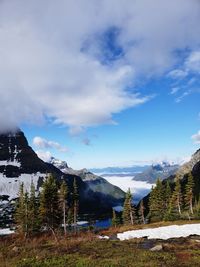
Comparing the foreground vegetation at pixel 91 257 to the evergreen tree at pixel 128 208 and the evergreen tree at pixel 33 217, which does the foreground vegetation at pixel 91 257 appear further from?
the evergreen tree at pixel 128 208

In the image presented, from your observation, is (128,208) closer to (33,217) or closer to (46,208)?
(33,217)

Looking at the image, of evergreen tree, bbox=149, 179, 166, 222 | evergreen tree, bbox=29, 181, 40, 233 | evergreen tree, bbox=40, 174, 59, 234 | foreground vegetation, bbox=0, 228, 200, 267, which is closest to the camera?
foreground vegetation, bbox=0, 228, 200, 267

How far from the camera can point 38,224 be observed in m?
94.2

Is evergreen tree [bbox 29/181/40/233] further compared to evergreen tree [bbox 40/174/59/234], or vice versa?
evergreen tree [bbox 29/181/40/233]

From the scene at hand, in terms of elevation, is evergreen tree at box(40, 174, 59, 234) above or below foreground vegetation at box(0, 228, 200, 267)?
above

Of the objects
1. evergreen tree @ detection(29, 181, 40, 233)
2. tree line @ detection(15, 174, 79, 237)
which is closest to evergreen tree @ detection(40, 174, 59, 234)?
tree line @ detection(15, 174, 79, 237)

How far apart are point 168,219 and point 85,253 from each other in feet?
194

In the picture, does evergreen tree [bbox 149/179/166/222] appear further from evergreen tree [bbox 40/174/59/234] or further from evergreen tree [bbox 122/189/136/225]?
evergreen tree [bbox 40/174/59/234]

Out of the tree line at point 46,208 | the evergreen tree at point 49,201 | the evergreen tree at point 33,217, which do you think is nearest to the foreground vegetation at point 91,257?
the tree line at point 46,208

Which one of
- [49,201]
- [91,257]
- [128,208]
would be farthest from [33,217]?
[91,257]

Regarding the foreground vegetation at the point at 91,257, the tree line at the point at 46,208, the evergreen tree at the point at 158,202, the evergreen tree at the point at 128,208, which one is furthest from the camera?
the evergreen tree at the point at 128,208

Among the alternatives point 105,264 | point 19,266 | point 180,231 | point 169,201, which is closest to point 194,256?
point 105,264

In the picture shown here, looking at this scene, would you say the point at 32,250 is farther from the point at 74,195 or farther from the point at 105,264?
the point at 74,195

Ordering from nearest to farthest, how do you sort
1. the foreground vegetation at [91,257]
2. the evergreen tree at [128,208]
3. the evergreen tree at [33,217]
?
the foreground vegetation at [91,257] < the evergreen tree at [33,217] < the evergreen tree at [128,208]
